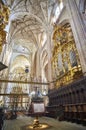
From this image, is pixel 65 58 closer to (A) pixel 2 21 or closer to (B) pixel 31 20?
(A) pixel 2 21

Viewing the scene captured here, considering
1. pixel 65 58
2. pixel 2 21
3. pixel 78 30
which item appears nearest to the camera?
pixel 78 30

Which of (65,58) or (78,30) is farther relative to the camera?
(65,58)

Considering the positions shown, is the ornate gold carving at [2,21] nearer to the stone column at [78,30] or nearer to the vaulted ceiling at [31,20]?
the vaulted ceiling at [31,20]

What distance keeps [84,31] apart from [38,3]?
10629 millimetres

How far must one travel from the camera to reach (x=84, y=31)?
22.3 feet

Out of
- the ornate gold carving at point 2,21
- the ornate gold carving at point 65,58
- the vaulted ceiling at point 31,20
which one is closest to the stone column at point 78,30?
the ornate gold carving at point 65,58

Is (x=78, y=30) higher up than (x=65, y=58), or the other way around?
(x=78, y=30)

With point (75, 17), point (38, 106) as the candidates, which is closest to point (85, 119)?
point (38, 106)

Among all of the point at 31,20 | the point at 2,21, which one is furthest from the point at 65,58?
the point at 31,20

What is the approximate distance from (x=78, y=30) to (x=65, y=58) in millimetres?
2081

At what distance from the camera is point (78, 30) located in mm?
7168

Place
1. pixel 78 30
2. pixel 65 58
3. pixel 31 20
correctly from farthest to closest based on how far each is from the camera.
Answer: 1. pixel 31 20
2. pixel 65 58
3. pixel 78 30

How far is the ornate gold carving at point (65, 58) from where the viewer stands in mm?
6831

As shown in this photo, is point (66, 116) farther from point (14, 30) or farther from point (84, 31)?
point (14, 30)
